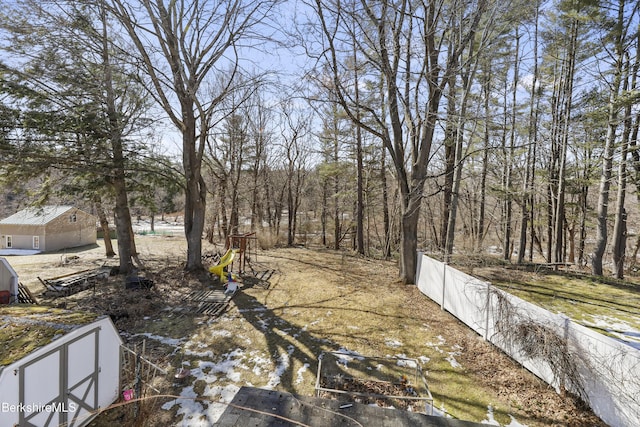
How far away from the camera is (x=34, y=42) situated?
727cm

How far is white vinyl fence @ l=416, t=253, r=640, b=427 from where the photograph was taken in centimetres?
325

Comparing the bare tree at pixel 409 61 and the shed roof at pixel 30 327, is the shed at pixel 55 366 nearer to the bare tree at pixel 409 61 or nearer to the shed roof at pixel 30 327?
the shed roof at pixel 30 327

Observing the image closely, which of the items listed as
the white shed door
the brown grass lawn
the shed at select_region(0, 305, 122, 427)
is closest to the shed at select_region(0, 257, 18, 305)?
the brown grass lawn

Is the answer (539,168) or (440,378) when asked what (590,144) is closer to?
(539,168)

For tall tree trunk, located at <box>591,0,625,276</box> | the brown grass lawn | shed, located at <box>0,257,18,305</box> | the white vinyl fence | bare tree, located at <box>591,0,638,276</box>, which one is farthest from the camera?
tall tree trunk, located at <box>591,0,625,276</box>

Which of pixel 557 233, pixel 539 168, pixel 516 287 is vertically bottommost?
pixel 516 287

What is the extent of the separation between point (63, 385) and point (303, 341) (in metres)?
3.48

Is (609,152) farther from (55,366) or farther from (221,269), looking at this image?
(55,366)

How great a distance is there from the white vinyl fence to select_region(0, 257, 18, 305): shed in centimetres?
990

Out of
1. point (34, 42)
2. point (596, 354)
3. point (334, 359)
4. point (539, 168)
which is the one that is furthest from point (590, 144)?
point (34, 42)

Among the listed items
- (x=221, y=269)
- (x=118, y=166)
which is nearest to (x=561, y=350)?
(x=221, y=269)

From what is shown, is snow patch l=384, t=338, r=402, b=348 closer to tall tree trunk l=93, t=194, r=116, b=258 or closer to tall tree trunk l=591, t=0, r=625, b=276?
tall tree trunk l=591, t=0, r=625, b=276

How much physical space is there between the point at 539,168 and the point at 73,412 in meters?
18.7
